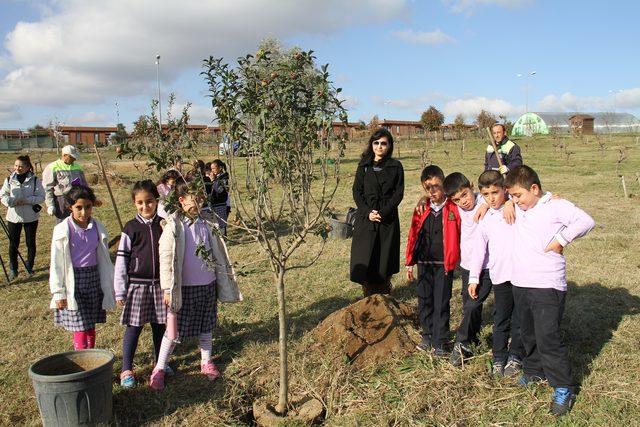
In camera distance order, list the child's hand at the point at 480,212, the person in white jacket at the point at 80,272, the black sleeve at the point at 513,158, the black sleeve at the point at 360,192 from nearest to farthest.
A: 1. the child's hand at the point at 480,212
2. the person in white jacket at the point at 80,272
3. the black sleeve at the point at 360,192
4. the black sleeve at the point at 513,158

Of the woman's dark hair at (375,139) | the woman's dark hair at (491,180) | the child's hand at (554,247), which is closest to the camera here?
the child's hand at (554,247)

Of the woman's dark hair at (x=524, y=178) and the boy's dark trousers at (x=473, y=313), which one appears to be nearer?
the woman's dark hair at (x=524, y=178)

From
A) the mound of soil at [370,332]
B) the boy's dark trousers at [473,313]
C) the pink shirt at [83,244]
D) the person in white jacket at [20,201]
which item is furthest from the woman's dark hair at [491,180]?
the person in white jacket at [20,201]

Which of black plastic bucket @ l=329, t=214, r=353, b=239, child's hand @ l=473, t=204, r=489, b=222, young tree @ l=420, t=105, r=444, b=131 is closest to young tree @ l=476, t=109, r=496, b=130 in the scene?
young tree @ l=420, t=105, r=444, b=131

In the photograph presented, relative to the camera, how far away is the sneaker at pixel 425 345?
422 cm

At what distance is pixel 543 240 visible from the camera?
335 cm

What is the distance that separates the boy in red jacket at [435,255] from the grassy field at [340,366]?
28cm

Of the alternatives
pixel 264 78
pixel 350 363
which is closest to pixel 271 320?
pixel 350 363

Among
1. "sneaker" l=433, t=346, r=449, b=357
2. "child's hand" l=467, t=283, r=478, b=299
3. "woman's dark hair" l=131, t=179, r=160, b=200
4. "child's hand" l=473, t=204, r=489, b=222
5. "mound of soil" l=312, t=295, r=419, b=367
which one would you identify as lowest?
"sneaker" l=433, t=346, r=449, b=357

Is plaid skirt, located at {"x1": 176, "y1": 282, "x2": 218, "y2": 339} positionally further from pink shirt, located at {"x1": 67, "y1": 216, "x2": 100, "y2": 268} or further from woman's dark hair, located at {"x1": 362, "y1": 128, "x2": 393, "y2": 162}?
woman's dark hair, located at {"x1": 362, "y1": 128, "x2": 393, "y2": 162}

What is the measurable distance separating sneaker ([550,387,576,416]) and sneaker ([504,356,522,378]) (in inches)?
17.8

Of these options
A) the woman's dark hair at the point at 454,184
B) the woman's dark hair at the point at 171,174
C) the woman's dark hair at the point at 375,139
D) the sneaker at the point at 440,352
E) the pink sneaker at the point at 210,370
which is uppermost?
the woman's dark hair at the point at 375,139

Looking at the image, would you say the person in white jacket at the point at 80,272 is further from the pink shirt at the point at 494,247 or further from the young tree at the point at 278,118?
the pink shirt at the point at 494,247

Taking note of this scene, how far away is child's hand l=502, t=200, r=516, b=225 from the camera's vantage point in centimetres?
357
